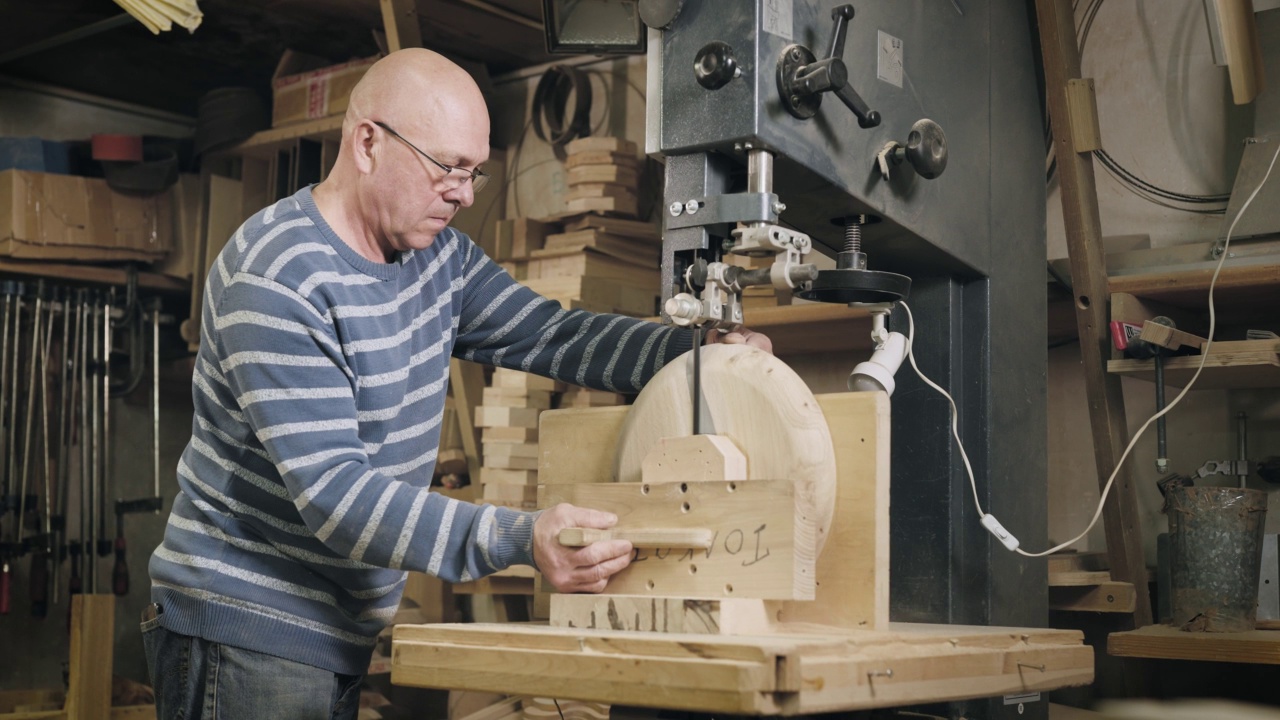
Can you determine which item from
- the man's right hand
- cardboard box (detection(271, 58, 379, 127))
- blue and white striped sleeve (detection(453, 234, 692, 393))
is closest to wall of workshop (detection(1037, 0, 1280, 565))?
blue and white striped sleeve (detection(453, 234, 692, 393))

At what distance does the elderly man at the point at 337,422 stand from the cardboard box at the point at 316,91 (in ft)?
7.73

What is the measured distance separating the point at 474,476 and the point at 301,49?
1.96 metres

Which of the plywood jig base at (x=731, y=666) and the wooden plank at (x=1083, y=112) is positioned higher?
the wooden plank at (x=1083, y=112)

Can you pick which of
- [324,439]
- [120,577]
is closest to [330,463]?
[324,439]

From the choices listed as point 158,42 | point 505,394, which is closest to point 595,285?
point 505,394

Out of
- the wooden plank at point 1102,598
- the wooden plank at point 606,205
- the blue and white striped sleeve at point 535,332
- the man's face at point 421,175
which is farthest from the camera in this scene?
the wooden plank at point 606,205

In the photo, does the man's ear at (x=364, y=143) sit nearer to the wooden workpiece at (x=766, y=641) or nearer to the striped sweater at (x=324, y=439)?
the striped sweater at (x=324, y=439)

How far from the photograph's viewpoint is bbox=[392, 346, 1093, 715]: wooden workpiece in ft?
4.06

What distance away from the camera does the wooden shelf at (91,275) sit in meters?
4.66

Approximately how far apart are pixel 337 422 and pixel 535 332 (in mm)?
600

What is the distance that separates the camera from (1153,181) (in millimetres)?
3195

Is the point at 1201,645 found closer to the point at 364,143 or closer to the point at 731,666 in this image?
the point at 731,666

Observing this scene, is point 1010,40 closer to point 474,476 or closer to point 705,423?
point 705,423

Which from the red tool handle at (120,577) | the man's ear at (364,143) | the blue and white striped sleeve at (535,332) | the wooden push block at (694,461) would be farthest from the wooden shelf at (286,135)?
the wooden push block at (694,461)
